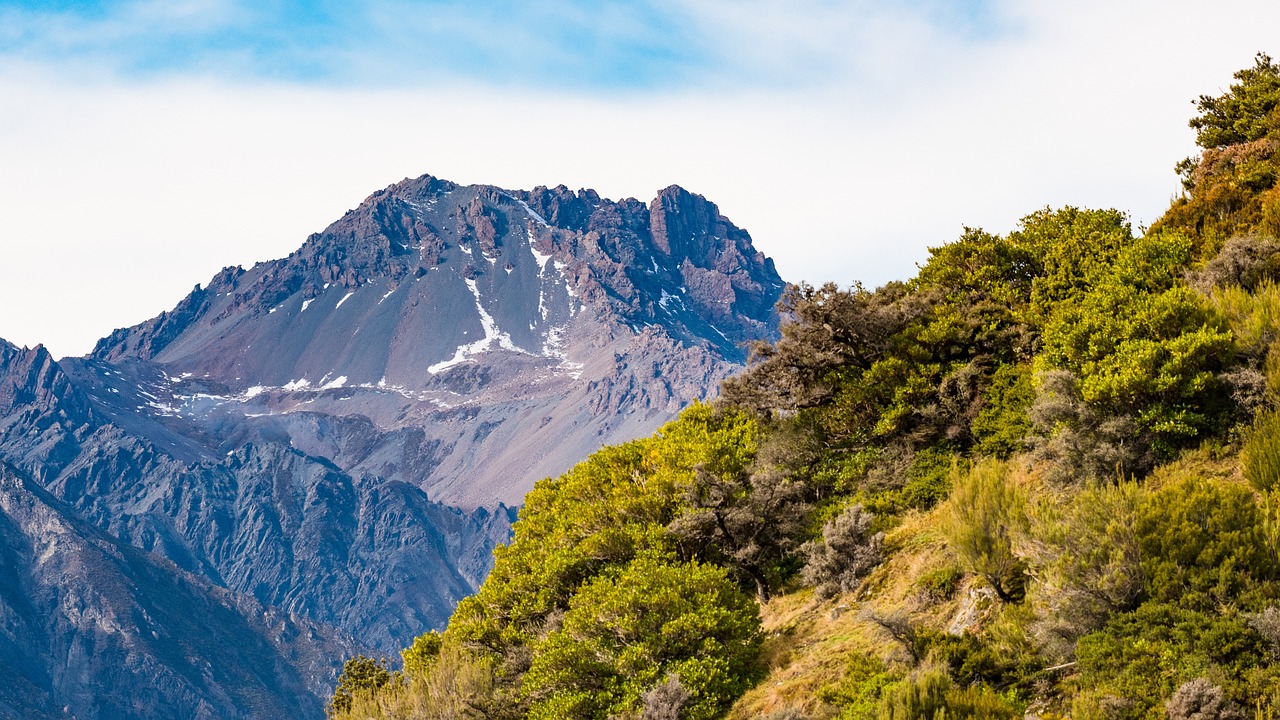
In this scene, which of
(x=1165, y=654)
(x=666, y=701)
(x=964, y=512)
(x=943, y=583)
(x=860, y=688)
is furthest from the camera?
(x=666, y=701)

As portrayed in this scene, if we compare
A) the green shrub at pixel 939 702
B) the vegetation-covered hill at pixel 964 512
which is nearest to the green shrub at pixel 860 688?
the vegetation-covered hill at pixel 964 512

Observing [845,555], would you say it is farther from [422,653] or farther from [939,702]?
[422,653]

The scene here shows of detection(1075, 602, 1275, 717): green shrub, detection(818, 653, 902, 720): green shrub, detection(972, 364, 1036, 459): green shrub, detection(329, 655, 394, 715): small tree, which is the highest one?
detection(972, 364, 1036, 459): green shrub

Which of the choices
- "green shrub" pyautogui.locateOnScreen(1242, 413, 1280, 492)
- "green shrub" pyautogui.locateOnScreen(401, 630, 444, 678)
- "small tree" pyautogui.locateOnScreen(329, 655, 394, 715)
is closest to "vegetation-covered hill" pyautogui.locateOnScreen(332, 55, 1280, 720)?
"green shrub" pyautogui.locateOnScreen(1242, 413, 1280, 492)

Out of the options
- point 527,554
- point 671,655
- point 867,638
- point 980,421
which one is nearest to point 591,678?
point 671,655

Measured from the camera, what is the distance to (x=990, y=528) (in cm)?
2170

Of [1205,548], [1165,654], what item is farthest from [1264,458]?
[1165,654]

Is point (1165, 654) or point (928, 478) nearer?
point (1165, 654)

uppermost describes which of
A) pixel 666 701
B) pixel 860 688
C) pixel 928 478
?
pixel 928 478

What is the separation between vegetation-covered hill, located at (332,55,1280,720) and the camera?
1847cm

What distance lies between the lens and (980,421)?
31828mm

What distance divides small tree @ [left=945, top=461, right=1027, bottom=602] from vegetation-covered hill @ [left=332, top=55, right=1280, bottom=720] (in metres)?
0.05

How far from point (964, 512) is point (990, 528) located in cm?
61

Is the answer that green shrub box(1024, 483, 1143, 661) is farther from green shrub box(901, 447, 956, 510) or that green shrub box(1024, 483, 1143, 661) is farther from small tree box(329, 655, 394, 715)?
small tree box(329, 655, 394, 715)
